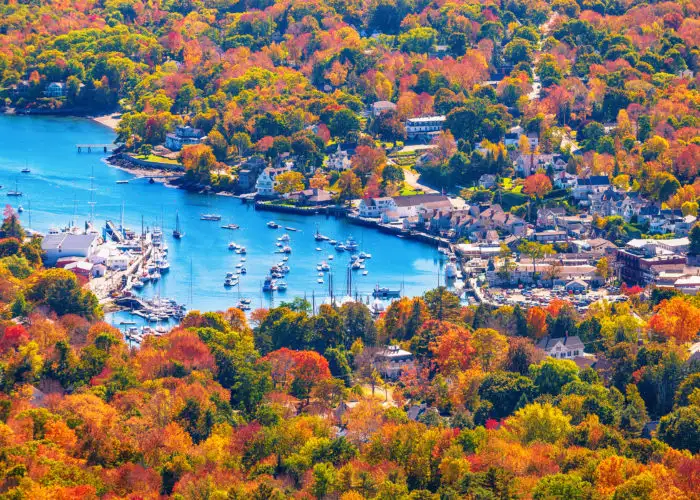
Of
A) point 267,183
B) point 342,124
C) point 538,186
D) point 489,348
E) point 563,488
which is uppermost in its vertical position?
point 342,124

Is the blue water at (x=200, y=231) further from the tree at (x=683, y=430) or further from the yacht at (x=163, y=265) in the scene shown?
the tree at (x=683, y=430)

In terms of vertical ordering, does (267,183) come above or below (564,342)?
above

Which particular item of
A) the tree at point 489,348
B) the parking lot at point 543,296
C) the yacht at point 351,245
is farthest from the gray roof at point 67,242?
the tree at point 489,348

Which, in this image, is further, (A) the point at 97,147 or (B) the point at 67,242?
(A) the point at 97,147

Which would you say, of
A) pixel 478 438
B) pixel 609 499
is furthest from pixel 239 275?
pixel 609 499

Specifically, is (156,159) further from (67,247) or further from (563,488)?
(563,488)

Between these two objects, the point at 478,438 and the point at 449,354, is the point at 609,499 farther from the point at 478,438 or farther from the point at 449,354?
the point at 449,354

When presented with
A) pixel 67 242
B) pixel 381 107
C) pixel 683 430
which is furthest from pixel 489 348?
pixel 381 107
